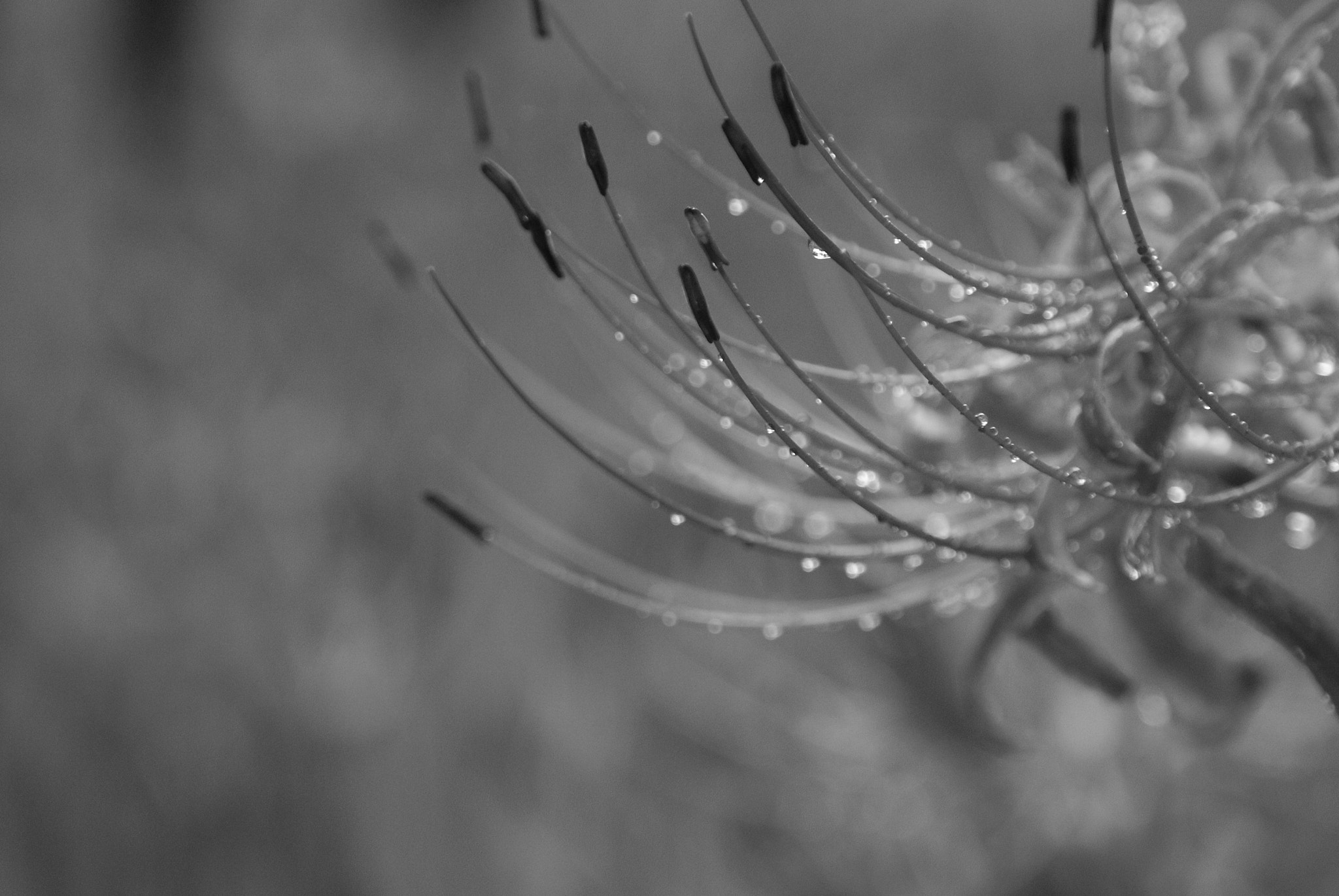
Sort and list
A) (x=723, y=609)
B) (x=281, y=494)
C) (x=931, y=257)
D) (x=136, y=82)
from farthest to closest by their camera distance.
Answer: (x=136, y=82)
(x=281, y=494)
(x=723, y=609)
(x=931, y=257)

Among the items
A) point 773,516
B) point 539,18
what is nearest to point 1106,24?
point 539,18

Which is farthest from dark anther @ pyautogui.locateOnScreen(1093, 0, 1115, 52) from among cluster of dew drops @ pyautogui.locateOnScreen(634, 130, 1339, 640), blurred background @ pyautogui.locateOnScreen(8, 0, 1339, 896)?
blurred background @ pyautogui.locateOnScreen(8, 0, 1339, 896)

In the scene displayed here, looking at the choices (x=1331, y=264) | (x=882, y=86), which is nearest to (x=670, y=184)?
(x=882, y=86)

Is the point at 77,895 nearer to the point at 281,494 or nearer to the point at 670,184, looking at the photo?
the point at 281,494

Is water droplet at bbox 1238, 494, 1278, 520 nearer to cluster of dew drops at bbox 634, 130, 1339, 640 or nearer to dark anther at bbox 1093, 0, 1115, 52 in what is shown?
cluster of dew drops at bbox 634, 130, 1339, 640

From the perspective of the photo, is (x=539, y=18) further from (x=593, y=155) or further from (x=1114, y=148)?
(x=1114, y=148)

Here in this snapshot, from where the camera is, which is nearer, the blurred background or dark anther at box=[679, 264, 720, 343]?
dark anther at box=[679, 264, 720, 343]

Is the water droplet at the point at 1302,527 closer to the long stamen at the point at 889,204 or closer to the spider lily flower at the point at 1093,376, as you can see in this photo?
the spider lily flower at the point at 1093,376
